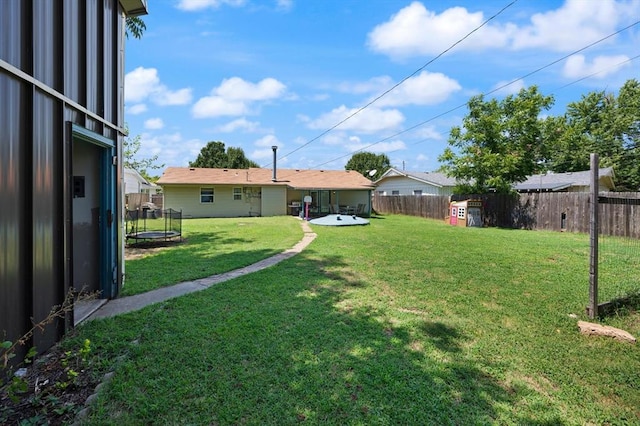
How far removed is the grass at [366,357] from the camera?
8.09 feet

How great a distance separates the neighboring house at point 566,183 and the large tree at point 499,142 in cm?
342

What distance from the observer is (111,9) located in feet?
15.7

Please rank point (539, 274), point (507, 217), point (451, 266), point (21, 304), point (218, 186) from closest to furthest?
point (21, 304), point (539, 274), point (451, 266), point (507, 217), point (218, 186)

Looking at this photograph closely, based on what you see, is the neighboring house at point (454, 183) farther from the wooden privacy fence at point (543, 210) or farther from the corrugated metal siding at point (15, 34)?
the corrugated metal siding at point (15, 34)

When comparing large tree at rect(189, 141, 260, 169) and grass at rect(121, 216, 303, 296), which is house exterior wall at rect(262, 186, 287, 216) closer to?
grass at rect(121, 216, 303, 296)

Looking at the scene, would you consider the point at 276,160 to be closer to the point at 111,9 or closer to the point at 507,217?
the point at 507,217

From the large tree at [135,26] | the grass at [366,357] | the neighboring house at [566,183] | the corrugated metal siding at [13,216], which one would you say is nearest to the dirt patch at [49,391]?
the grass at [366,357]

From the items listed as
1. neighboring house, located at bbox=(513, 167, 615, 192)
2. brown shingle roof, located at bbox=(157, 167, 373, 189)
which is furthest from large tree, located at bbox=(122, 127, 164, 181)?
neighboring house, located at bbox=(513, 167, 615, 192)

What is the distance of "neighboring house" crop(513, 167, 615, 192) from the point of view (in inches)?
831

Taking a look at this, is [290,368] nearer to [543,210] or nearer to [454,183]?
[543,210]

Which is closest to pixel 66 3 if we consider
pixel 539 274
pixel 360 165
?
pixel 539 274

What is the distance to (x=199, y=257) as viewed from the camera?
26.1 ft

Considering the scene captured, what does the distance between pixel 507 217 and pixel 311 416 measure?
17.2 m

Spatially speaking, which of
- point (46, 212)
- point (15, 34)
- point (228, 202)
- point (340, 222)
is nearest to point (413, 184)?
point (340, 222)
